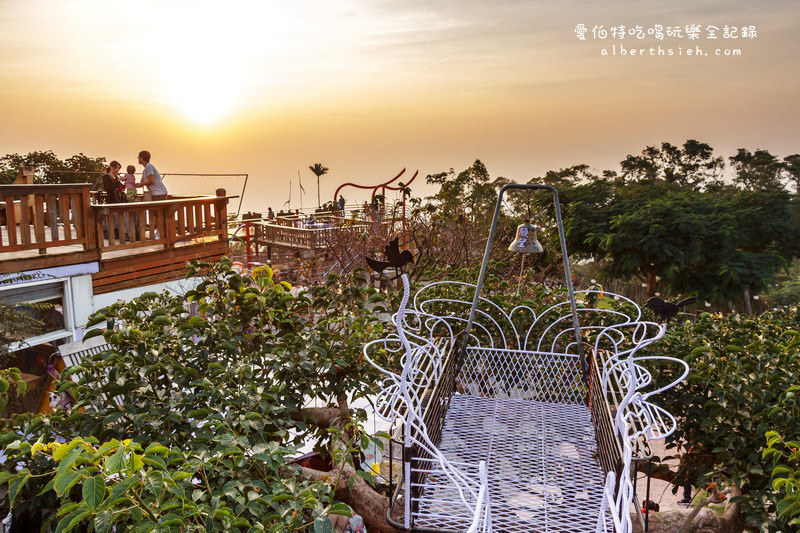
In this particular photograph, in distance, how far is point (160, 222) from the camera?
8.80 metres

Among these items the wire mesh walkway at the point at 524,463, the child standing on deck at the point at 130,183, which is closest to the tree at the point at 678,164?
the child standing on deck at the point at 130,183

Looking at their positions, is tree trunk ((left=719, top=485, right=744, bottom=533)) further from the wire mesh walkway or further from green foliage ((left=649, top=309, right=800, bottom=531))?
the wire mesh walkway

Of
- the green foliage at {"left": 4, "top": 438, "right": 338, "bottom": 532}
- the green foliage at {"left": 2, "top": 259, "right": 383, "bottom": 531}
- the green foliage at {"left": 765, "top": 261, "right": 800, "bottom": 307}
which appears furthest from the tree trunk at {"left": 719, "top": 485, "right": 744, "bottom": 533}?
the green foliage at {"left": 765, "top": 261, "right": 800, "bottom": 307}

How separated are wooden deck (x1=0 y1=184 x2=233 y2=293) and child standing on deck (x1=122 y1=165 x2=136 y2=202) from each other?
1.60 feet

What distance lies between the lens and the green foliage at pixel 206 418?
4.88ft

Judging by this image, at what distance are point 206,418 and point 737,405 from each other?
6.94 feet

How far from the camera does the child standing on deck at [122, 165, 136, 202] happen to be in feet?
30.1

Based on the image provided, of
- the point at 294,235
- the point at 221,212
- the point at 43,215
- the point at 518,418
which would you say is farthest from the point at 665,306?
the point at 294,235

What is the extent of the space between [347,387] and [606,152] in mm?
31478

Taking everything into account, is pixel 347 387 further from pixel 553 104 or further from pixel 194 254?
pixel 553 104

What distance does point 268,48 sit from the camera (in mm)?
24031

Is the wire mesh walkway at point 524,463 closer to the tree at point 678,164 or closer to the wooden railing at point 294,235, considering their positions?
the wooden railing at point 294,235

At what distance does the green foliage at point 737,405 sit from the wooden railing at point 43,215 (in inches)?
261

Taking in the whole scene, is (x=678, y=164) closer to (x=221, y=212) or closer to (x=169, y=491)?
(x=221, y=212)
